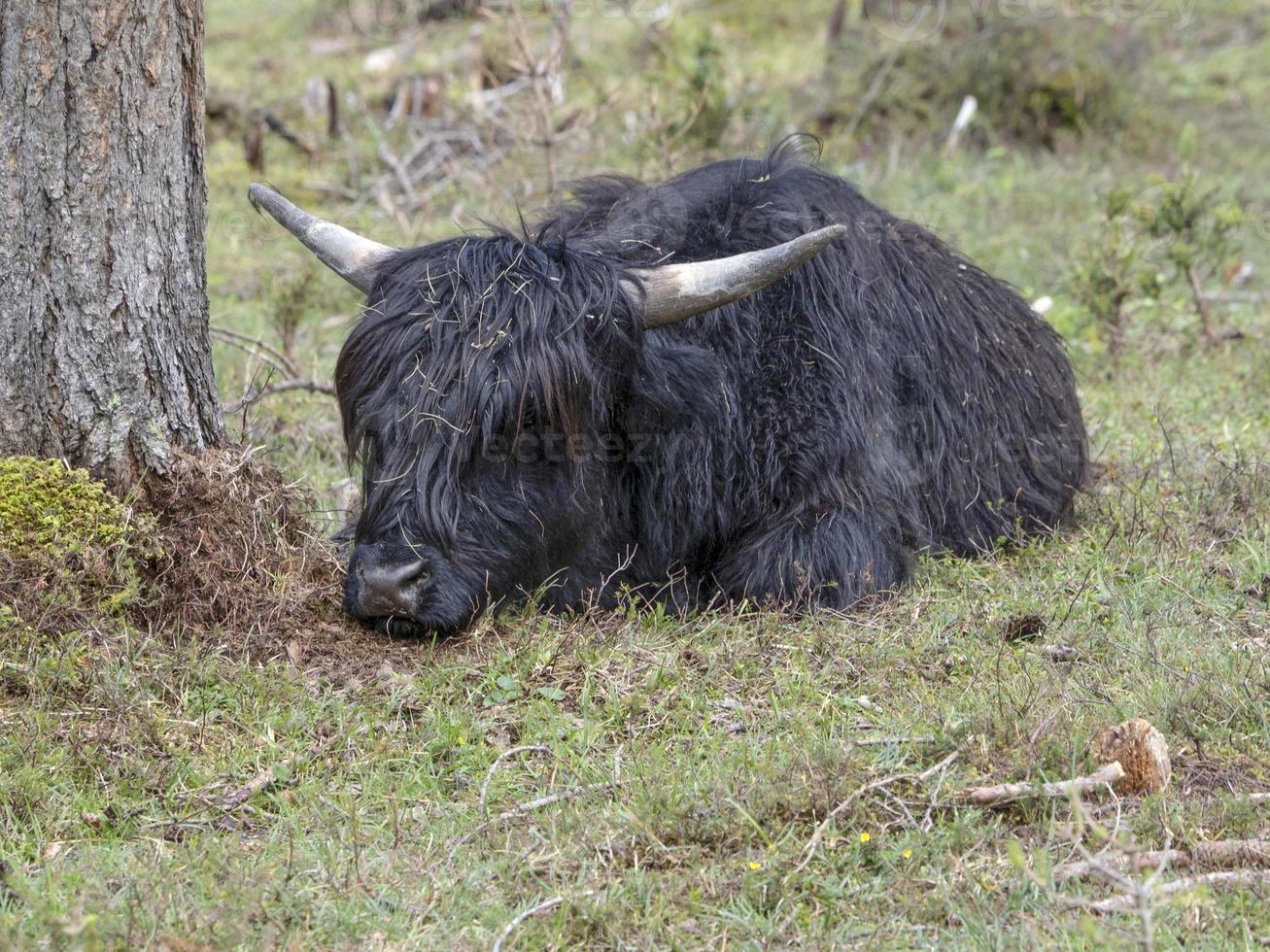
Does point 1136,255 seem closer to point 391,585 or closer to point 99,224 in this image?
point 391,585

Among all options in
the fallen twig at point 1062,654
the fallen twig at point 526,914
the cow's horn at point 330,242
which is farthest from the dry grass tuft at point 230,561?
the fallen twig at point 1062,654

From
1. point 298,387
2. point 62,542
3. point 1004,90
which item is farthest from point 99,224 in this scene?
point 1004,90

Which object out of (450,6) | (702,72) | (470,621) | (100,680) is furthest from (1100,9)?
(100,680)

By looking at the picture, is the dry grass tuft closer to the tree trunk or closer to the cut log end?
the tree trunk

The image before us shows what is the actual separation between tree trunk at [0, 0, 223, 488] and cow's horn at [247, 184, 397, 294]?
777 millimetres

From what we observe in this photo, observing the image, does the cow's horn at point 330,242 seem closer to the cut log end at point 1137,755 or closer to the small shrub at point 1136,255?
the cut log end at point 1137,755

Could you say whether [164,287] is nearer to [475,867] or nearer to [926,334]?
[475,867]

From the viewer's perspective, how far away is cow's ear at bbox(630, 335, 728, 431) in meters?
4.47

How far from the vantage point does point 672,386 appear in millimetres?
4504

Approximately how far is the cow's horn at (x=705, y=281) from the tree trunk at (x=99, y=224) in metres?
1.41

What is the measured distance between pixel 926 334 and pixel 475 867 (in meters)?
2.96

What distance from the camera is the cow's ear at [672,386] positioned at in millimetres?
4469

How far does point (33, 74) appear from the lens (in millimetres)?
3656

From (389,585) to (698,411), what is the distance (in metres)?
1.21
